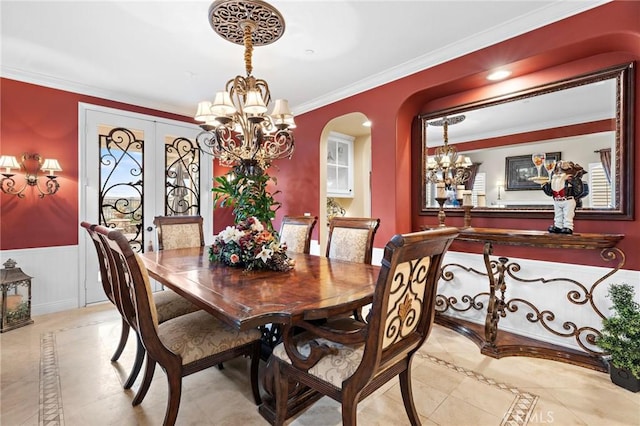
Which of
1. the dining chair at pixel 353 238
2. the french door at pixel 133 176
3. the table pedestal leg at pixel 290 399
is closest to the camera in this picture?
the table pedestal leg at pixel 290 399

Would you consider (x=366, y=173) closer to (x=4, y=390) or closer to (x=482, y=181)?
(x=482, y=181)

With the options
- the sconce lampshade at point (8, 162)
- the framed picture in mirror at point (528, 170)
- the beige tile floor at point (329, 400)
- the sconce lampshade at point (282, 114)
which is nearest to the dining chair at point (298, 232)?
the sconce lampshade at point (282, 114)

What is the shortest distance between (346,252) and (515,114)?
198cm

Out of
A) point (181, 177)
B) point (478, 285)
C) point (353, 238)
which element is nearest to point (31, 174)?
point (181, 177)

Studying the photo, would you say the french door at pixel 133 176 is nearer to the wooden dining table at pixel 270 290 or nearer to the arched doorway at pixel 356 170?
the wooden dining table at pixel 270 290

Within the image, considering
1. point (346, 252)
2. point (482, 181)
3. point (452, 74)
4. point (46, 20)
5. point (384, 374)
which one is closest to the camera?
point (384, 374)

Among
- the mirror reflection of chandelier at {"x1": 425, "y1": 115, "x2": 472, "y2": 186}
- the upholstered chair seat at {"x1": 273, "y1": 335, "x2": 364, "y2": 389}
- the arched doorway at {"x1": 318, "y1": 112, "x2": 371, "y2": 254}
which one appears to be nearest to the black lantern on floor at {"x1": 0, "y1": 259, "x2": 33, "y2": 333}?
the upholstered chair seat at {"x1": 273, "y1": 335, "x2": 364, "y2": 389}

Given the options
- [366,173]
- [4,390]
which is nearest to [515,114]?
[366,173]

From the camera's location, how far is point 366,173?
5.60m

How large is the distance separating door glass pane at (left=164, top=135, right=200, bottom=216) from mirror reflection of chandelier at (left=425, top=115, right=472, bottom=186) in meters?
3.33

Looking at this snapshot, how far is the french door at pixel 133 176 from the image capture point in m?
3.58

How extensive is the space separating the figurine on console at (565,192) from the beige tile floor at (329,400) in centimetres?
105

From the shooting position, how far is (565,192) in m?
2.21

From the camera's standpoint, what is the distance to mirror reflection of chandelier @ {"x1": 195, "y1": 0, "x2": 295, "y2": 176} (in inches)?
79.9
